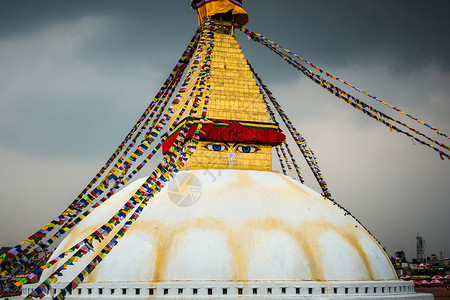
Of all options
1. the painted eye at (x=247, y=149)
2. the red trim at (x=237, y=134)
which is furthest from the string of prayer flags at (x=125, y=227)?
the painted eye at (x=247, y=149)

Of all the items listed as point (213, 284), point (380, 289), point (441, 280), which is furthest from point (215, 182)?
point (441, 280)

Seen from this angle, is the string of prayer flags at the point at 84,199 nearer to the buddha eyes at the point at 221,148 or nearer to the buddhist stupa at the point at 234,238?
the buddhist stupa at the point at 234,238

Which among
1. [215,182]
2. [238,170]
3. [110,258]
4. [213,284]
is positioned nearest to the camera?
[213,284]

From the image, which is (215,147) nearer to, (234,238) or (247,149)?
(247,149)

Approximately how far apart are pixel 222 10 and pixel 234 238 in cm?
774

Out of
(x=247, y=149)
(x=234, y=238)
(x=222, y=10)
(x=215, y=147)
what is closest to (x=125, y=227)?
(x=234, y=238)

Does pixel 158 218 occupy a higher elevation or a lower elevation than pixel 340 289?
higher

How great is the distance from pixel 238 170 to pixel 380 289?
4.57m

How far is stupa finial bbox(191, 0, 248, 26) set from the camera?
14391 mm

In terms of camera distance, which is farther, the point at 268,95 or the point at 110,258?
the point at 268,95

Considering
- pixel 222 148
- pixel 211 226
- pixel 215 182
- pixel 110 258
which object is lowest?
pixel 110 258

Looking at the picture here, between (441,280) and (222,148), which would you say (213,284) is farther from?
(441,280)

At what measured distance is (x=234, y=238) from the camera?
9859 mm

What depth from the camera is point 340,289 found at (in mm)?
9867
